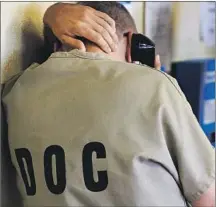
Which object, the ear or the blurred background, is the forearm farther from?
the ear

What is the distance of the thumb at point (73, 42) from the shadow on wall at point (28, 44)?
0.36ft

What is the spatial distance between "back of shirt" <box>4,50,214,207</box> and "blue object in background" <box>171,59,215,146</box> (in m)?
0.72

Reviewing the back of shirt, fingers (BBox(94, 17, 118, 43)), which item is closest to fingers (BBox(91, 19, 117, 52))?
fingers (BBox(94, 17, 118, 43))

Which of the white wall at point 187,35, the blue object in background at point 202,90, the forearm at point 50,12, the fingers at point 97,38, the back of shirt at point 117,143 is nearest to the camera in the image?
the back of shirt at point 117,143

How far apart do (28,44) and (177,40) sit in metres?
0.80

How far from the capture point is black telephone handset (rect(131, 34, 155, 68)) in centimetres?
108

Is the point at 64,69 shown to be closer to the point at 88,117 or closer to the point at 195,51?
the point at 88,117

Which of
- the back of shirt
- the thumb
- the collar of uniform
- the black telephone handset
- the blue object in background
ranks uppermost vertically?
the thumb

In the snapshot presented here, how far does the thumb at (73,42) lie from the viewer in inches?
39.5

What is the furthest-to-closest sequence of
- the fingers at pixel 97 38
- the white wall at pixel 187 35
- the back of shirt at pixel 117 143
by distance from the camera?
1. the white wall at pixel 187 35
2. the fingers at pixel 97 38
3. the back of shirt at pixel 117 143

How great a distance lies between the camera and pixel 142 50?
1111 mm

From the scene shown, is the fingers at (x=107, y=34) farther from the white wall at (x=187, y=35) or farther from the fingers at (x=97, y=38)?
the white wall at (x=187, y=35)

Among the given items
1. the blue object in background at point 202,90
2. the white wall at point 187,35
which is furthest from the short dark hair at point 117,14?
the white wall at point 187,35

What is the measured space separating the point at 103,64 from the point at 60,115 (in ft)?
0.41
